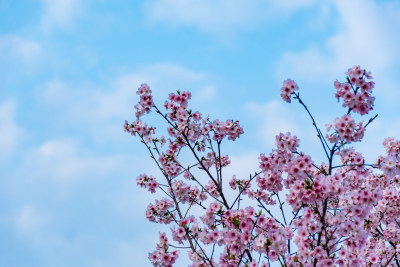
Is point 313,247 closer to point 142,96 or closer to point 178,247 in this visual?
point 178,247

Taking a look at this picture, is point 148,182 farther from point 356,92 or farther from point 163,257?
point 356,92

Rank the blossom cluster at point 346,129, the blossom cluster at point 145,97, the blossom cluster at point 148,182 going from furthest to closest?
the blossom cluster at point 148,182, the blossom cluster at point 145,97, the blossom cluster at point 346,129

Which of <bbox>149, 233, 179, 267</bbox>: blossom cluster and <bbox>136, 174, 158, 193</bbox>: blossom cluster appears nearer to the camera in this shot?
<bbox>149, 233, 179, 267</bbox>: blossom cluster

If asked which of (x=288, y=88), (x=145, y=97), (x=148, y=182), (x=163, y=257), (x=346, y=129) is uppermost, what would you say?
(x=145, y=97)

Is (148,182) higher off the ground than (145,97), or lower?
lower

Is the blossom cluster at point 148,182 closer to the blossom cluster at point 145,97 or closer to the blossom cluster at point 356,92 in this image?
the blossom cluster at point 145,97

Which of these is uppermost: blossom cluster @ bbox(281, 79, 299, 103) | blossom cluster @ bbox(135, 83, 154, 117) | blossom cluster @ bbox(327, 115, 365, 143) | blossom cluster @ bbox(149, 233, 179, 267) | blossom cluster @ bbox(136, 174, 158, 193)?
blossom cluster @ bbox(135, 83, 154, 117)

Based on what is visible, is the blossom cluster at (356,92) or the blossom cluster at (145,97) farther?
the blossom cluster at (145,97)

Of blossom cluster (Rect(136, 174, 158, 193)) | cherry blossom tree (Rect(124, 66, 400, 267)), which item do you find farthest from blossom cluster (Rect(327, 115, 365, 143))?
blossom cluster (Rect(136, 174, 158, 193))

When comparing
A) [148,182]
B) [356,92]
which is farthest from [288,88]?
[148,182]

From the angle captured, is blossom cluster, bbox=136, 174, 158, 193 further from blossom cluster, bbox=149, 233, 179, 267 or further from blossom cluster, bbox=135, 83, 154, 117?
blossom cluster, bbox=149, 233, 179, 267

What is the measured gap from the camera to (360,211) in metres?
6.27

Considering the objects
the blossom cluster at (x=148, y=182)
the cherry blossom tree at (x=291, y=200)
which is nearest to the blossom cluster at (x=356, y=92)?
the cherry blossom tree at (x=291, y=200)

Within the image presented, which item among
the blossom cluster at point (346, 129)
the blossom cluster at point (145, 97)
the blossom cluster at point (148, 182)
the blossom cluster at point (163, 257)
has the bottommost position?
the blossom cluster at point (163, 257)
